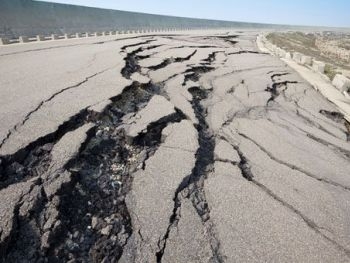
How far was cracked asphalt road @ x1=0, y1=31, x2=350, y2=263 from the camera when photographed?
2.29m

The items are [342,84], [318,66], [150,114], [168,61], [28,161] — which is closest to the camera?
[28,161]

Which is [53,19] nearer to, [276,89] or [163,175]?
[276,89]

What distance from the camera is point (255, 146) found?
388 centimetres

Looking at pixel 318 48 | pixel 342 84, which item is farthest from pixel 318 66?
pixel 318 48

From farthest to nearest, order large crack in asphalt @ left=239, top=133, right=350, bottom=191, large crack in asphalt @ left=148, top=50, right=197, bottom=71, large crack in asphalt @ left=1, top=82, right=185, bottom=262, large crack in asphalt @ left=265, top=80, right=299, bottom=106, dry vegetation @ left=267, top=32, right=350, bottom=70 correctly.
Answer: dry vegetation @ left=267, top=32, right=350, bottom=70 < large crack in asphalt @ left=148, top=50, right=197, bottom=71 < large crack in asphalt @ left=265, top=80, right=299, bottom=106 < large crack in asphalt @ left=239, top=133, right=350, bottom=191 < large crack in asphalt @ left=1, top=82, right=185, bottom=262

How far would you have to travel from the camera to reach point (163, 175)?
120 inches

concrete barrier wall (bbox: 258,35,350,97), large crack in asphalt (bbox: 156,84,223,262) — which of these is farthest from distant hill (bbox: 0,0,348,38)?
large crack in asphalt (bbox: 156,84,223,262)

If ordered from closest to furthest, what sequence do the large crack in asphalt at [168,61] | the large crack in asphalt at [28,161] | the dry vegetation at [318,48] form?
the large crack in asphalt at [28,161], the large crack in asphalt at [168,61], the dry vegetation at [318,48]

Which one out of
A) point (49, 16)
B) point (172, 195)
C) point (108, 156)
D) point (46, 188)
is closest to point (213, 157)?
point (172, 195)

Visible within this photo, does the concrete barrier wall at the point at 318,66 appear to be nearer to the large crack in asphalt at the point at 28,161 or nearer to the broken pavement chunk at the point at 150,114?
the broken pavement chunk at the point at 150,114

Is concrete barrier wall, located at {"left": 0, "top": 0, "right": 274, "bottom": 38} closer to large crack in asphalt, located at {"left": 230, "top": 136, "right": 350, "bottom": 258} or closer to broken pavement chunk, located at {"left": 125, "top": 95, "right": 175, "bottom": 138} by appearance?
broken pavement chunk, located at {"left": 125, "top": 95, "right": 175, "bottom": 138}

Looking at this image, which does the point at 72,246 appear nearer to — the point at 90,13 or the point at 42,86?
the point at 42,86

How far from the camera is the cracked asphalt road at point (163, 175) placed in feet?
7.50

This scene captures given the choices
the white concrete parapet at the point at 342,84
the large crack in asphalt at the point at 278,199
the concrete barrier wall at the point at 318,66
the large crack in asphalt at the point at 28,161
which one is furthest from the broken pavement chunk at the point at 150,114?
the white concrete parapet at the point at 342,84
